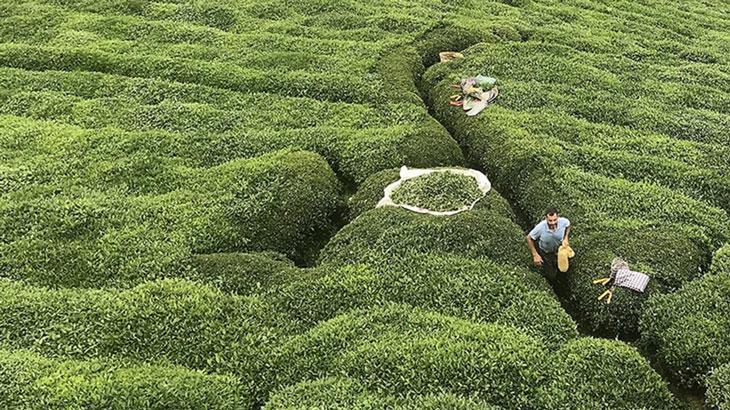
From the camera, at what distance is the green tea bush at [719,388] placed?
1015 cm

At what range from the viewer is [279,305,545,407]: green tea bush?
33.4ft

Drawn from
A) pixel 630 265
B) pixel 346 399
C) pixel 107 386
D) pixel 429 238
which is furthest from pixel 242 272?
pixel 630 265

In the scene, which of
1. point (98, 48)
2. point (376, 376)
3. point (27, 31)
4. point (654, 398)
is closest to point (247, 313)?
point (376, 376)

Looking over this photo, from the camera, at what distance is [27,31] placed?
87.2 feet

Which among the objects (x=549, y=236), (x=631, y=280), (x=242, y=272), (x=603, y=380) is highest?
(x=549, y=236)

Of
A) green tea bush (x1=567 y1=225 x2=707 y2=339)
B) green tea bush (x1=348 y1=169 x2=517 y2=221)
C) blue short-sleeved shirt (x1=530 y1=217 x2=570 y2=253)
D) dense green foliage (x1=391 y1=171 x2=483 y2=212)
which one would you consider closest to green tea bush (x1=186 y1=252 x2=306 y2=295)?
green tea bush (x1=348 y1=169 x2=517 y2=221)

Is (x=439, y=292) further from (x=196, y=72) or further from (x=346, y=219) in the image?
(x=196, y=72)

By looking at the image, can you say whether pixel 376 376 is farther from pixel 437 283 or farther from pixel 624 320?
pixel 624 320

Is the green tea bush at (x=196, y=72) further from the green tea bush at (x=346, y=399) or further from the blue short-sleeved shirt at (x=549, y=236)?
the green tea bush at (x=346, y=399)

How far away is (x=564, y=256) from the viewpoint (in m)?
13.2

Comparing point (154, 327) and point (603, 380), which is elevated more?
point (603, 380)

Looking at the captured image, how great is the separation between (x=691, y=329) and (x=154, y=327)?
924 cm

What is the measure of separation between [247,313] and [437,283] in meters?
3.54

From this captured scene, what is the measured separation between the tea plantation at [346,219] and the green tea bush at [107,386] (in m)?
0.04
